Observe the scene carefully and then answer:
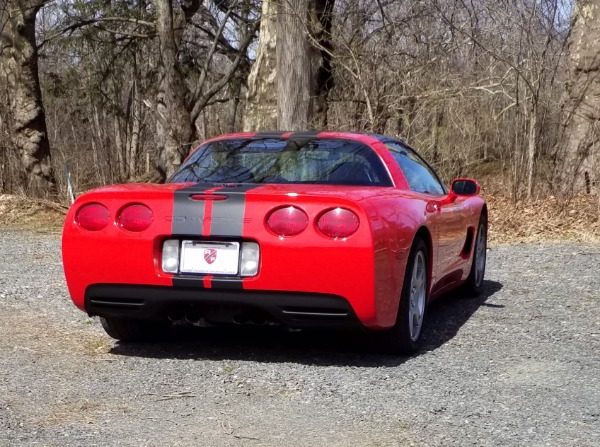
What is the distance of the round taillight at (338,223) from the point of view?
4.76 meters

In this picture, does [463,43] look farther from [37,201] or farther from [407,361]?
[407,361]

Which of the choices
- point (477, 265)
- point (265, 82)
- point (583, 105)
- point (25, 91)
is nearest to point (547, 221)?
point (583, 105)

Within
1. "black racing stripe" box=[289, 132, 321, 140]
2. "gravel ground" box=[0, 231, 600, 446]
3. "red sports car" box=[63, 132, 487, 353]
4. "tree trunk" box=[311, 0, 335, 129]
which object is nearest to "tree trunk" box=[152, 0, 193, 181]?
"tree trunk" box=[311, 0, 335, 129]

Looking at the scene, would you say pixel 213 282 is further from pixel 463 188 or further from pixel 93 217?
pixel 463 188

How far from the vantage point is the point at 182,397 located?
4.44 meters

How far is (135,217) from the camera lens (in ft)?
16.5

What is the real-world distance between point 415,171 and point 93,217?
240 centimetres

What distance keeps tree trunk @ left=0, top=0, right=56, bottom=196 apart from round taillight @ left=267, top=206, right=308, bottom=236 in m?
14.2

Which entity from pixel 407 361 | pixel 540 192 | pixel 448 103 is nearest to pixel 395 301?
pixel 407 361

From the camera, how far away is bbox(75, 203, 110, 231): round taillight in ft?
16.7

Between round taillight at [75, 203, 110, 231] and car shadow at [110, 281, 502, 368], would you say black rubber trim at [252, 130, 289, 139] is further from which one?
round taillight at [75, 203, 110, 231]

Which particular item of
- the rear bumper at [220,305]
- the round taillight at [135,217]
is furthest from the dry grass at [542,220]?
the round taillight at [135,217]

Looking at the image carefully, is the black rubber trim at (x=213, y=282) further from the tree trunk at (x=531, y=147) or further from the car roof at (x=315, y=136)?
the tree trunk at (x=531, y=147)

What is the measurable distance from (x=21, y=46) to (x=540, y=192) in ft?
36.5
